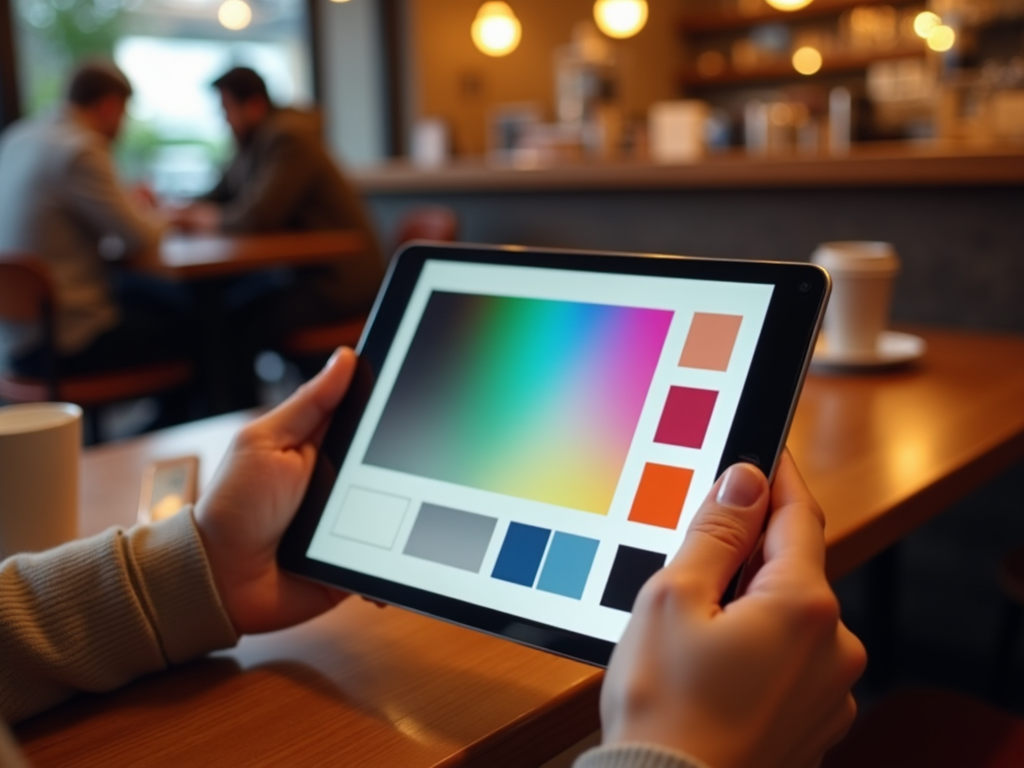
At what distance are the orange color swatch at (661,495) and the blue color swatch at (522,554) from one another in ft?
0.18

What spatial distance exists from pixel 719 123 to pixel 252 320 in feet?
10.3

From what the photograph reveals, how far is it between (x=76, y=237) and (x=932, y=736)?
8.06 feet

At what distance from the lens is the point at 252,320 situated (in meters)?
2.95

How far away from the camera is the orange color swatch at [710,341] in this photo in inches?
20.5

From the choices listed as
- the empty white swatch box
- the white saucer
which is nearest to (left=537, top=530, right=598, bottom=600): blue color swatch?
the empty white swatch box

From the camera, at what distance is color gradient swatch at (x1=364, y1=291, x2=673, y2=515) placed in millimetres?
547

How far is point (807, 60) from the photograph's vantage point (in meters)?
6.28

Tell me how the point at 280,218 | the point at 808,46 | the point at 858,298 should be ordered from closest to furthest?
the point at 858,298, the point at 280,218, the point at 808,46

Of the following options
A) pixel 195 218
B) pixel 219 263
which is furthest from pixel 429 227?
pixel 195 218

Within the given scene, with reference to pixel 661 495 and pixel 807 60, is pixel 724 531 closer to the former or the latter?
pixel 661 495

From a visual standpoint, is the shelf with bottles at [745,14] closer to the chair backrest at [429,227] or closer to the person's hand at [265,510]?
the chair backrest at [429,227]

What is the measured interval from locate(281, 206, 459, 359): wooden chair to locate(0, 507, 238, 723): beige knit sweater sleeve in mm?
2300

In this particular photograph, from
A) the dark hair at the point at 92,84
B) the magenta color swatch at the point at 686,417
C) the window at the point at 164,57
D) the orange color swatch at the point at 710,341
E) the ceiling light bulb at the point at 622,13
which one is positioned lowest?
the magenta color swatch at the point at 686,417

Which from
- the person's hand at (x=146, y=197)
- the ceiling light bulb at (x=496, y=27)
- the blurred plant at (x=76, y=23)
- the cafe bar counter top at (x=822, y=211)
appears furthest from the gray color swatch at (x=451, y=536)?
the ceiling light bulb at (x=496, y=27)
